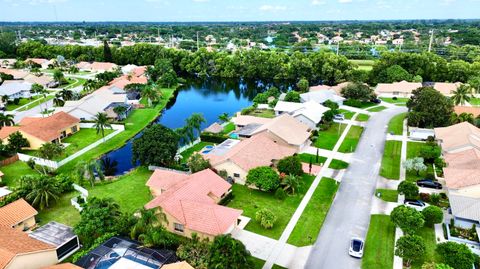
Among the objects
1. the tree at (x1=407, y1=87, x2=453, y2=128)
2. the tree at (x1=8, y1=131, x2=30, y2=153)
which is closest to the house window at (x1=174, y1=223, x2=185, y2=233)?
the tree at (x1=8, y1=131, x2=30, y2=153)

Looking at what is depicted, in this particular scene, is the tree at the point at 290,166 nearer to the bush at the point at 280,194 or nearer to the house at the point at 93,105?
the bush at the point at 280,194

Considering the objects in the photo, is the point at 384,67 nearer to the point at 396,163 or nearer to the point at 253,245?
the point at 396,163

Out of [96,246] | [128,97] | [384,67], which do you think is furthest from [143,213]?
[384,67]

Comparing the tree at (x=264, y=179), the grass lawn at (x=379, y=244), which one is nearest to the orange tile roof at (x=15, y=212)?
the tree at (x=264, y=179)

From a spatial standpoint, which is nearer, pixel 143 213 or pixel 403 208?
pixel 143 213

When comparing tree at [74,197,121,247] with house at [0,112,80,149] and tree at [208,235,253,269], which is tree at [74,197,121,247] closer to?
tree at [208,235,253,269]

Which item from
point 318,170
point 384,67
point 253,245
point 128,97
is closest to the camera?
point 253,245
